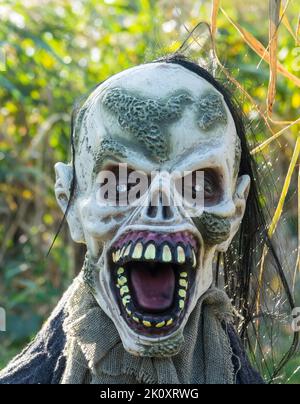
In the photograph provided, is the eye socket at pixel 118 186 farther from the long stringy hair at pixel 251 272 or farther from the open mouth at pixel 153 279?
the long stringy hair at pixel 251 272

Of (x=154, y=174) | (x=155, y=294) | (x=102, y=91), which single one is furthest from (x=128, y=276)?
(x=102, y=91)

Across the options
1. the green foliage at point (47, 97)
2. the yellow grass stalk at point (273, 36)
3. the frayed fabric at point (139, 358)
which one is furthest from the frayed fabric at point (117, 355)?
the green foliage at point (47, 97)

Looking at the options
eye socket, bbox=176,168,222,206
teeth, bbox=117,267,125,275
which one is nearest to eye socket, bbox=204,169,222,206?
eye socket, bbox=176,168,222,206

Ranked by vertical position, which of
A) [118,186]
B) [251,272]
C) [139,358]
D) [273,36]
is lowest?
[139,358]

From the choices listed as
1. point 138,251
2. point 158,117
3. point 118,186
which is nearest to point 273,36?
point 158,117

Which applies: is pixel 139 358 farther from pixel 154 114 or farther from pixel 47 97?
pixel 47 97

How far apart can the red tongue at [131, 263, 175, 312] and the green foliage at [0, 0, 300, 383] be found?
7.99 ft

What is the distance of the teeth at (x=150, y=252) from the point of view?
1754 millimetres

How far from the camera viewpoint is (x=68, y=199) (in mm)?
2023

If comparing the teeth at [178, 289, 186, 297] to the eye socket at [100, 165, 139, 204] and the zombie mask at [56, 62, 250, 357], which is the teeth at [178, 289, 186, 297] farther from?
the eye socket at [100, 165, 139, 204]

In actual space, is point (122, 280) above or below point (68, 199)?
below

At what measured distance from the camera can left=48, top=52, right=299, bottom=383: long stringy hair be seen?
2.13 m

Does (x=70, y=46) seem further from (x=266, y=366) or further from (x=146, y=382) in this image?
(x=146, y=382)

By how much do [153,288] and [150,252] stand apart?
8cm
